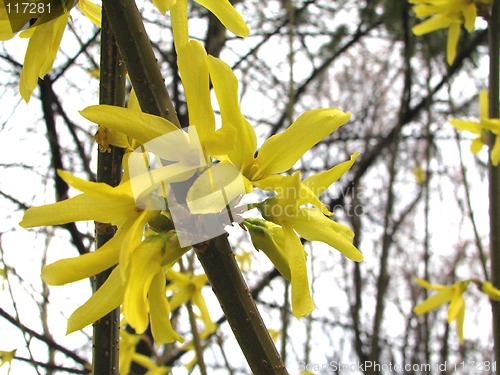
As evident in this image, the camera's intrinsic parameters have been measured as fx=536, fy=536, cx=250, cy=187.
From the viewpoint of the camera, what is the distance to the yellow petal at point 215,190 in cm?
64

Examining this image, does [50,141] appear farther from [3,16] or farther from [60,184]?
[3,16]

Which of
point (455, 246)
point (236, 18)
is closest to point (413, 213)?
point (455, 246)

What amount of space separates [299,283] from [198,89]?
293 millimetres

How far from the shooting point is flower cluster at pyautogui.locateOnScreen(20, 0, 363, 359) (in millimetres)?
651

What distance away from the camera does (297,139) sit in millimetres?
→ 796

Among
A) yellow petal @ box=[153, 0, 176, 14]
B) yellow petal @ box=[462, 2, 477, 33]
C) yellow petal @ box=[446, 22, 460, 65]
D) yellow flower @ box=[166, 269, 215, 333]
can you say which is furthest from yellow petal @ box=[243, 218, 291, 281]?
yellow petal @ box=[446, 22, 460, 65]

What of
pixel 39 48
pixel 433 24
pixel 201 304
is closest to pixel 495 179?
pixel 433 24

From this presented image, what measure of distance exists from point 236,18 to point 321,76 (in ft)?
11.1

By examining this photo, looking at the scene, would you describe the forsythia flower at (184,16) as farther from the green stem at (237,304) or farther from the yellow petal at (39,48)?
the green stem at (237,304)

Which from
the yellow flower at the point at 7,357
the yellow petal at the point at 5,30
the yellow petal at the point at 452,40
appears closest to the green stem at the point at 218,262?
the yellow petal at the point at 5,30

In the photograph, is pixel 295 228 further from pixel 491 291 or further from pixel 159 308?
pixel 491 291

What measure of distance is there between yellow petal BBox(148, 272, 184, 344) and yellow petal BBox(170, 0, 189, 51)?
314mm

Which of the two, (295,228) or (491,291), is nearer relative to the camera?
(295,228)

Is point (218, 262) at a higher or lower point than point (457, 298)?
lower
